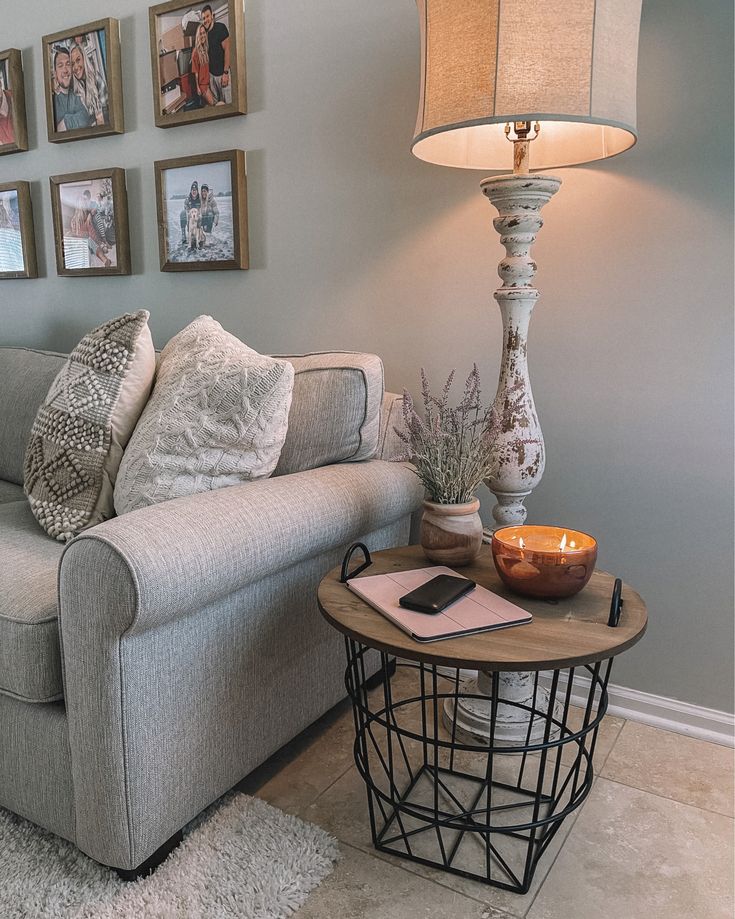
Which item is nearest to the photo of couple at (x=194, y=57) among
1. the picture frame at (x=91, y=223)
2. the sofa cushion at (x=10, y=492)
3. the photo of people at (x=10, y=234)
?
the picture frame at (x=91, y=223)

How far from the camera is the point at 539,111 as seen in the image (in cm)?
124

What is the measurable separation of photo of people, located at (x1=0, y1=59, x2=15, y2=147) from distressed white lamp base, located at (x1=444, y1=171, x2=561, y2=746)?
1998 mm

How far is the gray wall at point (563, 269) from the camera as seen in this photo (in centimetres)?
158

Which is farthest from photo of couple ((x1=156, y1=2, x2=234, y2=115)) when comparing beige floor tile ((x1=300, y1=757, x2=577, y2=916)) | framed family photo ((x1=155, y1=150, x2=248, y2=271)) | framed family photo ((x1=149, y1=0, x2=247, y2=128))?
beige floor tile ((x1=300, y1=757, x2=577, y2=916))

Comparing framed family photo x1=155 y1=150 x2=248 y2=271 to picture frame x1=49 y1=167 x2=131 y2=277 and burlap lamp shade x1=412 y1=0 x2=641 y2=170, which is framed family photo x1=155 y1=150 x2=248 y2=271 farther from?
burlap lamp shade x1=412 y1=0 x2=641 y2=170

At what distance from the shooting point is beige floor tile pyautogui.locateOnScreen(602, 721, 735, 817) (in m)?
1.50

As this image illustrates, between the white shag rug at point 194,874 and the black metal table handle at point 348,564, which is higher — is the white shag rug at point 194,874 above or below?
below

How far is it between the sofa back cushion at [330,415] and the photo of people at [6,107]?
5.78 feet

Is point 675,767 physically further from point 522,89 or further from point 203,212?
point 203,212

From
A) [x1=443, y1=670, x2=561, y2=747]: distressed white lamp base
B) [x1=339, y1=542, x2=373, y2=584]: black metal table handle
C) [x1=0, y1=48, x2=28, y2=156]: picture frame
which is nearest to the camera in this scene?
[x1=339, y1=542, x2=373, y2=584]: black metal table handle

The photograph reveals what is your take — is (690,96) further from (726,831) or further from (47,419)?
(47,419)

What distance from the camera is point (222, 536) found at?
1235 mm

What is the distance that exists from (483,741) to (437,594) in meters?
0.56

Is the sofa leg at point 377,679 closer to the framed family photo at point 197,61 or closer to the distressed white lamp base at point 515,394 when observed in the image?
the distressed white lamp base at point 515,394
